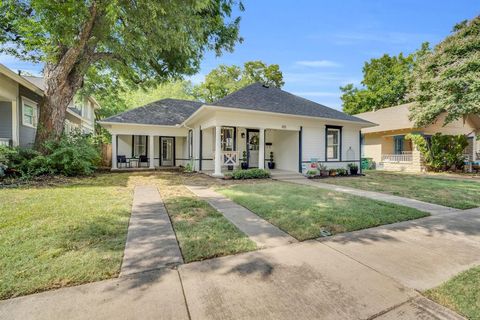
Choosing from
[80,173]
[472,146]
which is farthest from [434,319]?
[472,146]

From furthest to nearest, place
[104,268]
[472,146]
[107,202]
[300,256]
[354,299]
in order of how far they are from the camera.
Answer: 1. [472,146]
2. [107,202]
3. [300,256]
4. [104,268]
5. [354,299]

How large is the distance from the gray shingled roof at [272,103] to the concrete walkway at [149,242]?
6.39 m

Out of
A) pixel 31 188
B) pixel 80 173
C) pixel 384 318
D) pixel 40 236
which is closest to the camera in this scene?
pixel 384 318

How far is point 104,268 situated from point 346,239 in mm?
3315

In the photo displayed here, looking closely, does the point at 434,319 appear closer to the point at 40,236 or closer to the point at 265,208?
the point at 265,208

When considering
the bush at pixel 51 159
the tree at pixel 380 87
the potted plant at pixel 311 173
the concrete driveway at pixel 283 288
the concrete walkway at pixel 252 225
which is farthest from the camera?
the tree at pixel 380 87

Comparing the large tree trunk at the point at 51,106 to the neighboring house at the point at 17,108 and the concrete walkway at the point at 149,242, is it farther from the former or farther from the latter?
the concrete walkway at the point at 149,242

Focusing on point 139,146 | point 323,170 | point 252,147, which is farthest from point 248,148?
point 139,146

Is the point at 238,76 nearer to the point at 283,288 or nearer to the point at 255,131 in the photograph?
the point at 255,131

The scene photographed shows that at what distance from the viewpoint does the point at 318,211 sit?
5027 millimetres

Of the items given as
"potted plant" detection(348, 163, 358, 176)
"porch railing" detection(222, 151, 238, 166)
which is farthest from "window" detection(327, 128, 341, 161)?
"porch railing" detection(222, 151, 238, 166)

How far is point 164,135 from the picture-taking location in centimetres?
1645

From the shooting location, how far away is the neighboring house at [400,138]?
1734cm

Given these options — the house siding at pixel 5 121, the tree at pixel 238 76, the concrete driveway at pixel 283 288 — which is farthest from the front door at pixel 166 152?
→ the concrete driveway at pixel 283 288
